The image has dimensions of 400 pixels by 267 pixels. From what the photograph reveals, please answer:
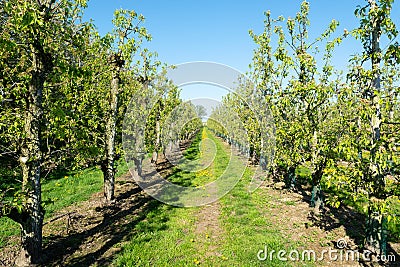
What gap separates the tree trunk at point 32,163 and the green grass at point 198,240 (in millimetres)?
2882

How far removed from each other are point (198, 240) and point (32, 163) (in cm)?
696

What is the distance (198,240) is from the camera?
11.6 metres

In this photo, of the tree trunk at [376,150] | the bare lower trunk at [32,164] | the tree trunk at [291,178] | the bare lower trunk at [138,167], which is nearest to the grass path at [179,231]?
the tree trunk at [291,178]

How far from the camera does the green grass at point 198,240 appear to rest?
9750 millimetres

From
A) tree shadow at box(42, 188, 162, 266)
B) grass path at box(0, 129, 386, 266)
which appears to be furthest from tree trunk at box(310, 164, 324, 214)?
tree shadow at box(42, 188, 162, 266)

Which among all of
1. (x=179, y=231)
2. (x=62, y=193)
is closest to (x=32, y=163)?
(x=179, y=231)

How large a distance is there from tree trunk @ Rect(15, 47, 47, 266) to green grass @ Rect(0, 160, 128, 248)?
2.76 metres

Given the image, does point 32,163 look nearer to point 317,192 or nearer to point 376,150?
point 376,150

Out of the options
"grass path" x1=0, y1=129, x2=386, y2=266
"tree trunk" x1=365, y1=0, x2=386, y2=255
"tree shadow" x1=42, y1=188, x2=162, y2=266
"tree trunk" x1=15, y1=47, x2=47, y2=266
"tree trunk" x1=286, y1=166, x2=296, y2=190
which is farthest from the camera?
"tree trunk" x1=286, y1=166, x2=296, y2=190

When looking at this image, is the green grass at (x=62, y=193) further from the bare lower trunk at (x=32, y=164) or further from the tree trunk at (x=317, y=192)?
the tree trunk at (x=317, y=192)

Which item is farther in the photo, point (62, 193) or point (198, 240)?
point (62, 193)

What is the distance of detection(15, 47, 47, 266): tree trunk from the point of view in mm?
8695

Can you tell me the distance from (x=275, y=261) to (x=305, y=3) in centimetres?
1339

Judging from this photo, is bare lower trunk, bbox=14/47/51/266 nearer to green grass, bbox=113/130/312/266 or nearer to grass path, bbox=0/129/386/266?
grass path, bbox=0/129/386/266
